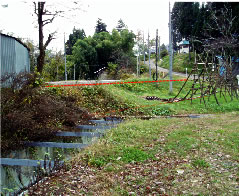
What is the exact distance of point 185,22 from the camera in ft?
112

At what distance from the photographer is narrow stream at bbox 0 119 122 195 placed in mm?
5664

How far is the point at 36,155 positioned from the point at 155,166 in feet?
11.9

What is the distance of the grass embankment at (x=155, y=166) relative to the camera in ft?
14.5

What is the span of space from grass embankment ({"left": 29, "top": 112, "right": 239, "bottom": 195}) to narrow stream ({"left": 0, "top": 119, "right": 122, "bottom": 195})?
22.7 inches

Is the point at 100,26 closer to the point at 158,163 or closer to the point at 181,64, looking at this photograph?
the point at 181,64

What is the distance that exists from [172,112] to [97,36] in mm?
20132

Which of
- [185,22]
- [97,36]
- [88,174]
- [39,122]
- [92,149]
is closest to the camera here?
[88,174]

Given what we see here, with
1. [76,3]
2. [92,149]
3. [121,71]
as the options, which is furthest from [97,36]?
[92,149]

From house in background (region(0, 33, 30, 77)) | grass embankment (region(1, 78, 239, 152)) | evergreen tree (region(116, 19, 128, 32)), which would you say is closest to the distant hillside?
evergreen tree (region(116, 19, 128, 32))

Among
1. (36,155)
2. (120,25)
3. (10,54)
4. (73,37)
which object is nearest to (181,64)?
(120,25)

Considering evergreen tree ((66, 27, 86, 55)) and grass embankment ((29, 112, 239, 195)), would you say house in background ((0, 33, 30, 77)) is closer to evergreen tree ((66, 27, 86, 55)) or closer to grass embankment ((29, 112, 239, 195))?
grass embankment ((29, 112, 239, 195))

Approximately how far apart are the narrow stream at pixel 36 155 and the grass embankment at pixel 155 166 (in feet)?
1.90

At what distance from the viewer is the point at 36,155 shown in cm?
744

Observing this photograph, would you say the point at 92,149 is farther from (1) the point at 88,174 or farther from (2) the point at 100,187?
(2) the point at 100,187
